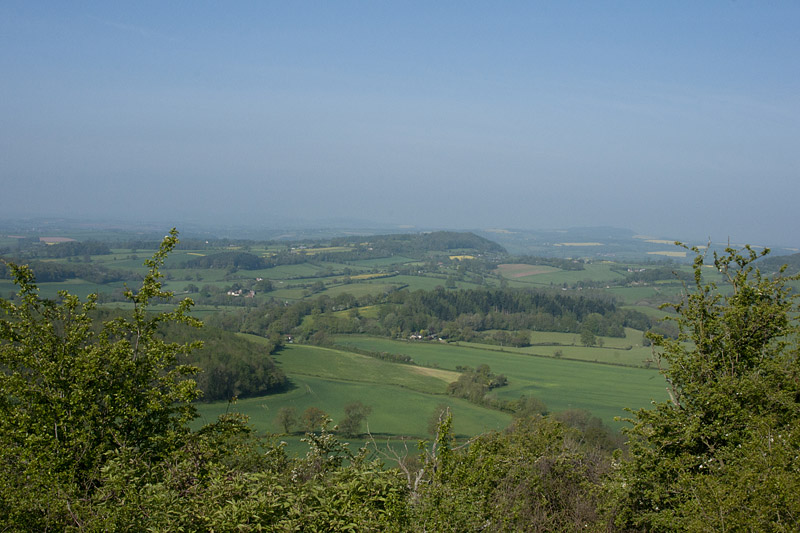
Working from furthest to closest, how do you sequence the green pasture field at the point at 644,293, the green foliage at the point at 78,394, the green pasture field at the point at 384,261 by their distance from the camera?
the green pasture field at the point at 384,261 → the green pasture field at the point at 644,293 → the green foliage at the point at 78,394

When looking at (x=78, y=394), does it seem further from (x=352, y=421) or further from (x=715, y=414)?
(x=352, y=421)

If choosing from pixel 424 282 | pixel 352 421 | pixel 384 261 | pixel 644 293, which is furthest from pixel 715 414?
pixel 384 261

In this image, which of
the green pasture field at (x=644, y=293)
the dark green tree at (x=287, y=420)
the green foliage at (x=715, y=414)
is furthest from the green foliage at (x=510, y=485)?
the green pasture field at (x=644, y=293)

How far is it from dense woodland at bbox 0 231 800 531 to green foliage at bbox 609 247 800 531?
1.7 inches

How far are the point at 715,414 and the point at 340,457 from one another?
7.85 metres

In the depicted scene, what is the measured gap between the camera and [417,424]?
36.5 metres

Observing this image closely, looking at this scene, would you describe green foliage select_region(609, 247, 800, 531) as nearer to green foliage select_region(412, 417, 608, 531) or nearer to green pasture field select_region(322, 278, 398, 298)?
green foliage select_region(412, 417, 608, 531)

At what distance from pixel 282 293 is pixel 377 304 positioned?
1846cm

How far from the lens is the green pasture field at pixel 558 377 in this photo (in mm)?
41406

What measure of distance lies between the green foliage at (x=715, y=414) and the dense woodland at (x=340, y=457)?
0.04 meters

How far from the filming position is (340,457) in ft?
33.8

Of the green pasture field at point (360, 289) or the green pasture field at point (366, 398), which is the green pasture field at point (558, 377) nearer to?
the green pasture field at point (366, 398)

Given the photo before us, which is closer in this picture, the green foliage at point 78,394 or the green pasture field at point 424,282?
the green foliage at point 78,394

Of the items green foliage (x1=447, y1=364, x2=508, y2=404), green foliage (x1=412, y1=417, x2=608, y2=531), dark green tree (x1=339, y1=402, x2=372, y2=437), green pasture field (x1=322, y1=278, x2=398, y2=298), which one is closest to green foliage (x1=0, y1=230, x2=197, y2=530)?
green foliage (x1=412, y1=417, x2=608, y2=531)
